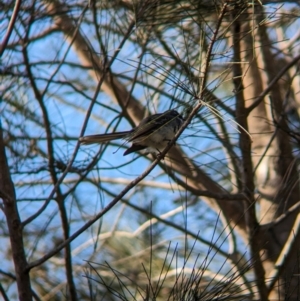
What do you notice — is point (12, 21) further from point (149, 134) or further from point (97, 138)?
point (149, 134)

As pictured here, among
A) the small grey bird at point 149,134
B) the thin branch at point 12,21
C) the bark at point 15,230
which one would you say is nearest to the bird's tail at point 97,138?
the small grey bird at point 149,134

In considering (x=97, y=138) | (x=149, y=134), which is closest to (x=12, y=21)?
(x=97, y=138)

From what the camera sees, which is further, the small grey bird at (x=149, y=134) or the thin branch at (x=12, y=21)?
the small grey bird at (x=149, y=134)

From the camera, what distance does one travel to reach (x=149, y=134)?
2.36 metres

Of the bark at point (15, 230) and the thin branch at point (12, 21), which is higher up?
the thin branch at point (12, 21)

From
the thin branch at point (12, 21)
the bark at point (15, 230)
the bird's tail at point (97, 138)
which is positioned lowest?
the bark at point (15, 230)

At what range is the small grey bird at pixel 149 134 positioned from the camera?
7.42 feet

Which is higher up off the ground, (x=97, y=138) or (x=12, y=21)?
(x=12, y=21)

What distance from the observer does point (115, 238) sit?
4680 mm

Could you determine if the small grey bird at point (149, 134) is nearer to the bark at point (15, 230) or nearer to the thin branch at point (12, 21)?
the bark at point (15, 230)

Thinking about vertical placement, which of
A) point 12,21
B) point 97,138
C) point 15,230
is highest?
point 12,21

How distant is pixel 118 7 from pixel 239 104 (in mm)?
706

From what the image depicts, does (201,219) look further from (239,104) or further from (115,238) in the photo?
(239,104)

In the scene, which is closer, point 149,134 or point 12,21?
point 12,21
